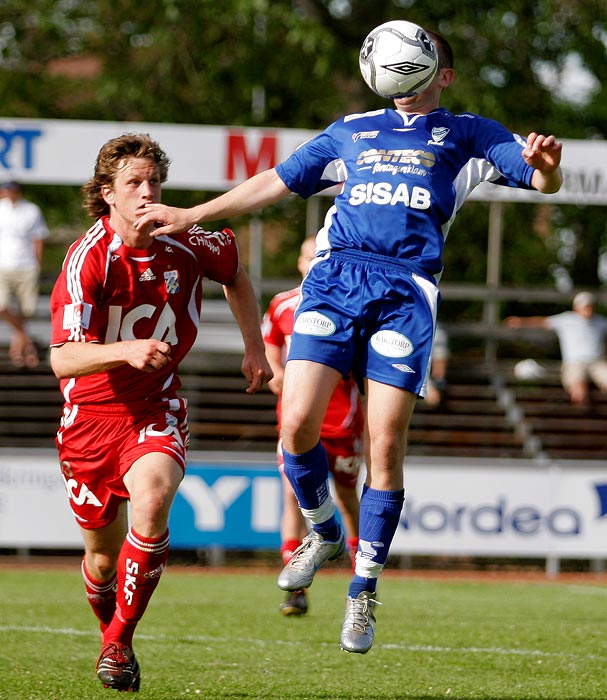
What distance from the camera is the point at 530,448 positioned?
16141 mm

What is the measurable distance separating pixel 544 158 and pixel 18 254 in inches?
441

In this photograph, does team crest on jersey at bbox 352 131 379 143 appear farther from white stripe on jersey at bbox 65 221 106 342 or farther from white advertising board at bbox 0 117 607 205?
white advertising board at bbox 0 117 607 205

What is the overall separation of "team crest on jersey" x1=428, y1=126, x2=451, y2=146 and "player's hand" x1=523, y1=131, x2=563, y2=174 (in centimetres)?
46

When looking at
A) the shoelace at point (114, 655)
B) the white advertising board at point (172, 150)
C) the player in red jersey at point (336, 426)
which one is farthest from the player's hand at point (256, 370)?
the white advertising board at point (172, 150)

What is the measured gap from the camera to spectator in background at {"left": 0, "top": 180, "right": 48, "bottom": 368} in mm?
15109

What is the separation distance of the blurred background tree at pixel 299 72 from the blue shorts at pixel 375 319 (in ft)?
50.7

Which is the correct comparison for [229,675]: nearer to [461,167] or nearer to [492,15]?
[461,167]

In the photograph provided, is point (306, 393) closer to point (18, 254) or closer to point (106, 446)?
point (106, 446)

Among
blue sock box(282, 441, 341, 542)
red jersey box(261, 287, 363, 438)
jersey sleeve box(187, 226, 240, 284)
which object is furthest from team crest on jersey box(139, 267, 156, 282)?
red jersey box(261, 287, 363, 438)

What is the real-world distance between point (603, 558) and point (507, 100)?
10615mm

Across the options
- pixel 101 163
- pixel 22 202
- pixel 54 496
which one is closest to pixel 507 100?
pixel 22 202

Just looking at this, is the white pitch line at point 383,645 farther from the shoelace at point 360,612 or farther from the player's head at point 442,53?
the player's head at point 442,53

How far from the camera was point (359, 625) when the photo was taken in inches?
211

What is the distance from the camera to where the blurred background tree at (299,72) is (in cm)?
2181
